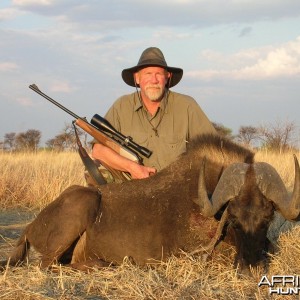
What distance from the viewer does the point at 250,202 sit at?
5.18 meters

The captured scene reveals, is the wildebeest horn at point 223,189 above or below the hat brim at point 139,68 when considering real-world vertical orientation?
below

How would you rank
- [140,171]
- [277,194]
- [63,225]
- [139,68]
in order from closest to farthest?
[277,194]
[63,225]
[140,171]
[139,68]

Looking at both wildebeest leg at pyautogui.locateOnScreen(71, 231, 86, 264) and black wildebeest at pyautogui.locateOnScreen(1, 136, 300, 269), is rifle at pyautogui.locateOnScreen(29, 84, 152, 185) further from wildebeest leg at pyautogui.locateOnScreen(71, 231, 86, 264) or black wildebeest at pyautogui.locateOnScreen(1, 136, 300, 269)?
wildebeest leg at pyautogui.locateOnScreen(71, 231, 86, 264)

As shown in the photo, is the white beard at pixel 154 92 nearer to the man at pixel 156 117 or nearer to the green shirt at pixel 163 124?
the man at pixel 156 117

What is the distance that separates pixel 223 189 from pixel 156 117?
6.84 feet

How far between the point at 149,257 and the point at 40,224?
47.7 inches

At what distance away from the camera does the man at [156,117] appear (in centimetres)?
700

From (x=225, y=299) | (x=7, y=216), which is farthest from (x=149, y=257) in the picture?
(x=7, y=216)

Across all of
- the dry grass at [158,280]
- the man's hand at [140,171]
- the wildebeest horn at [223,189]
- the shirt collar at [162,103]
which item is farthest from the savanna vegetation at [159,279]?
the shirt collar at [162,103]

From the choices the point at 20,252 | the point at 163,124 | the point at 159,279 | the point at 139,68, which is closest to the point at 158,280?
the point at 159,279

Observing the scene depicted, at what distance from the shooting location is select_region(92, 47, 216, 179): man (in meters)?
7.00

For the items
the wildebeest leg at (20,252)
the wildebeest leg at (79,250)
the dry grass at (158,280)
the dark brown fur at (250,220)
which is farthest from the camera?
the wildebeest leg at (79,250)

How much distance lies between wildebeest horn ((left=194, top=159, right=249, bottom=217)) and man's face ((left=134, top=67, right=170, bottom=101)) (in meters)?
1.90

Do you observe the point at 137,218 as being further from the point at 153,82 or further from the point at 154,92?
the point at 153,82
